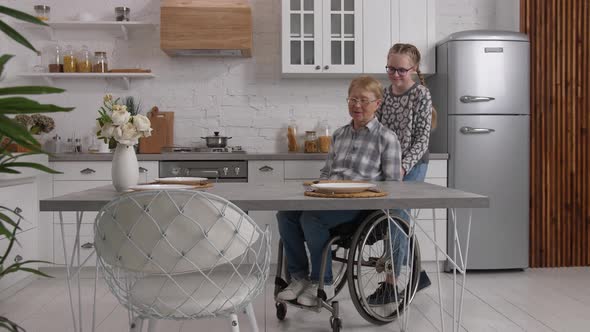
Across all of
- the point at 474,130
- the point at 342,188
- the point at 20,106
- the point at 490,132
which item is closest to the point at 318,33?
the point at 474,130

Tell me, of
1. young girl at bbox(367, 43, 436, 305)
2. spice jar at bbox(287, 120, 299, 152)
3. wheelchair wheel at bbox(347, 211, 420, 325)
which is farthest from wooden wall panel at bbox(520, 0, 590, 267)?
wheelchair wheel at bbox(347, 211, 420, 325)

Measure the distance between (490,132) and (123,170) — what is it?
2.82 metres

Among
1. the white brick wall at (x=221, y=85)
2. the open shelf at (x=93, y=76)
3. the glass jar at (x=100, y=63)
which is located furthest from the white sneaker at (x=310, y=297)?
the glass jar at (x=100, y=63)

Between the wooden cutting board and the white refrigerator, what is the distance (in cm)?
204

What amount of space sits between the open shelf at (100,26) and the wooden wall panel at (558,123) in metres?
2.83

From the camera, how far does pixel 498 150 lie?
443 centimetres

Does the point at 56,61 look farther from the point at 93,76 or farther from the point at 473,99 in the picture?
the point at 473,99

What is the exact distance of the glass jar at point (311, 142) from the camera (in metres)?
4.82

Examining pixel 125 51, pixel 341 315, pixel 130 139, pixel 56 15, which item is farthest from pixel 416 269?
pixel 56 15

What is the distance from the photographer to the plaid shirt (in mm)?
3148

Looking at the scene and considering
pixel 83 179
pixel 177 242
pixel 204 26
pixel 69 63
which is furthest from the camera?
pixel 69 63

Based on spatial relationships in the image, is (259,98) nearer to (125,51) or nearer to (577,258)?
(125,51)

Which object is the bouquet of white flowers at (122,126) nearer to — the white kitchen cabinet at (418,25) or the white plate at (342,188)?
the white plate at (342,188)

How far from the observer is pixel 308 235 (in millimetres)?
2955
